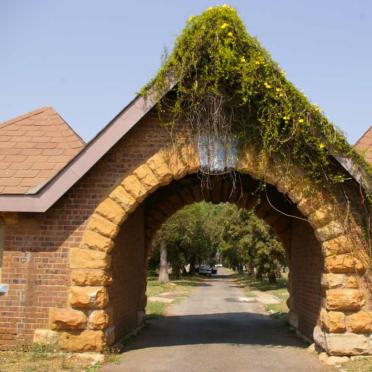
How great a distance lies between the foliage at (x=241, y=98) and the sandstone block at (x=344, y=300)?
1974mm

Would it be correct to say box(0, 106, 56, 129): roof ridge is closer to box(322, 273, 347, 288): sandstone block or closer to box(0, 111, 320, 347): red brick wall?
box(0, 111, 320, 347): red brick wall

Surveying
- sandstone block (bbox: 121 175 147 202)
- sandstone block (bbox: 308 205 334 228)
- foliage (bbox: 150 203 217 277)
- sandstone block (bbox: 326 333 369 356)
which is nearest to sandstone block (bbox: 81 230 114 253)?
sandstone block (bbox: 121 175 147 202)

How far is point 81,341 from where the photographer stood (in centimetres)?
808

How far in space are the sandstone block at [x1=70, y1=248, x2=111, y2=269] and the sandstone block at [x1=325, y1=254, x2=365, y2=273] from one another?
390 cm

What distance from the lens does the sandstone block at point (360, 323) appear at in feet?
26.4

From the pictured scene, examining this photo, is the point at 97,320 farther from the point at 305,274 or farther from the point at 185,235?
the point at 185,235

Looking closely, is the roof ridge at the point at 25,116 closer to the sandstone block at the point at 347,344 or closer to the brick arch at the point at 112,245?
the brick arch at the point at 112,245

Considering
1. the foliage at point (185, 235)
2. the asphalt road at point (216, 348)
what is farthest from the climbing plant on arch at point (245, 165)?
the foliage at point (185, 235)

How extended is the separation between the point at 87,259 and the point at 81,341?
1.37 m

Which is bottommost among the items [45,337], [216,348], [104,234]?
[216,348]

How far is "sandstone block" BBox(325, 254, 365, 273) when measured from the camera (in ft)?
27.0

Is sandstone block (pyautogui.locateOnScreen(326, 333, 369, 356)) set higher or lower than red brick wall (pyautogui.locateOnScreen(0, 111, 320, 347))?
lower

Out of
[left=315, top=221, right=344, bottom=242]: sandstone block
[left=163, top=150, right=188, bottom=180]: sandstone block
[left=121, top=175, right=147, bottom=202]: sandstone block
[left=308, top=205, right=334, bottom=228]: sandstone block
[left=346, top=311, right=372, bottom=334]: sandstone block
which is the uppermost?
[left=163, top=150, right=188, bottom=180]: sandstone block

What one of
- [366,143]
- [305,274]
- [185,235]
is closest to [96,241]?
[305,274]
